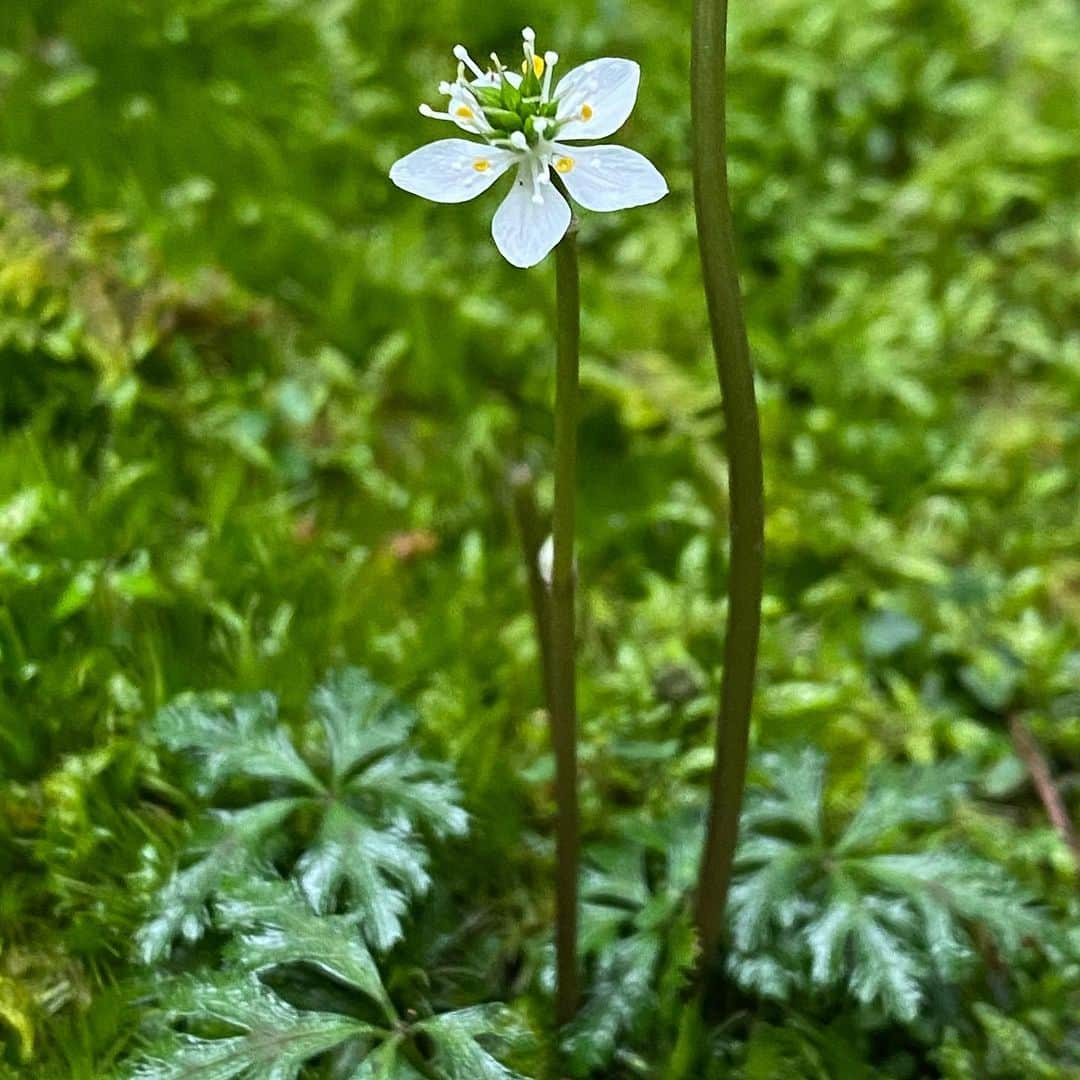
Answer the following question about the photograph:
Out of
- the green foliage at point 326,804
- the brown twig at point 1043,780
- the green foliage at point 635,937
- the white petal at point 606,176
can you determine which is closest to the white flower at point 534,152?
the white petal at point 606,176

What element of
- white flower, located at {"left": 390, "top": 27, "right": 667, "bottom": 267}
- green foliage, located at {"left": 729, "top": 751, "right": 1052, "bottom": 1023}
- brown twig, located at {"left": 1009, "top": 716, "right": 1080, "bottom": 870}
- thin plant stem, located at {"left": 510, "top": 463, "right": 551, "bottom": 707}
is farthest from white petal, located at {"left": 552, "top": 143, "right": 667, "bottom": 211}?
brown twig, located at {"left": 1009, "top": 716, "right": 1080, "bottom": 870}

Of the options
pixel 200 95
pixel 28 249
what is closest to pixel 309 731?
pixel 28 249

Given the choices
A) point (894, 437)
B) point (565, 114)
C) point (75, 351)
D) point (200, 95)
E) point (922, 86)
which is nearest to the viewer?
point (565, 114)

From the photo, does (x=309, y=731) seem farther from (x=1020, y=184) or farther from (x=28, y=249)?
(x=1020, y=184)

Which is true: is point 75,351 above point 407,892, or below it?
above

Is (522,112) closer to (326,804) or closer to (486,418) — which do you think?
(326,804)

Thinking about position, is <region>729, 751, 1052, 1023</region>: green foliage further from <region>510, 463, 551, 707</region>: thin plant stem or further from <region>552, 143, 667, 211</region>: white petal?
<region>552, 143, 667, 211</region>: white petal
